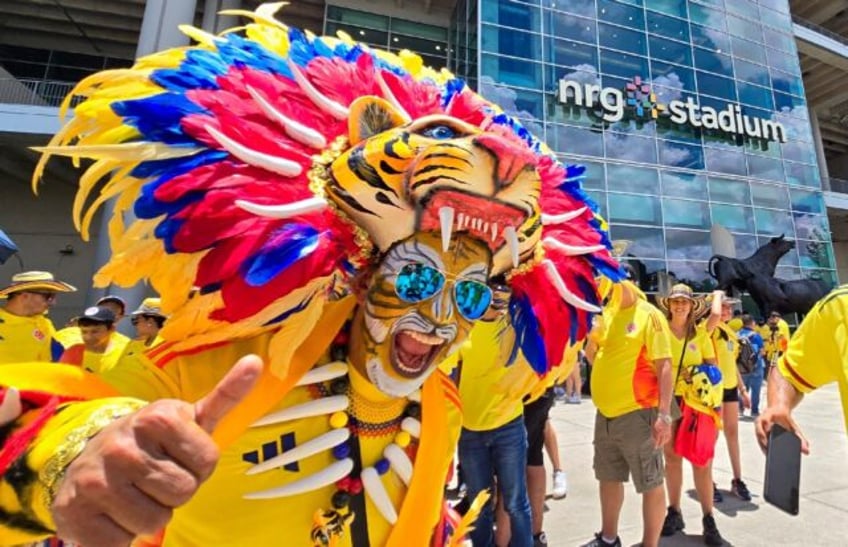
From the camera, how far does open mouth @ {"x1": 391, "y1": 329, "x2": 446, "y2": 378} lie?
1.22 meters

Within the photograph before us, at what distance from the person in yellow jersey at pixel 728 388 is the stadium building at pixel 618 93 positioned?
9278 millimetres

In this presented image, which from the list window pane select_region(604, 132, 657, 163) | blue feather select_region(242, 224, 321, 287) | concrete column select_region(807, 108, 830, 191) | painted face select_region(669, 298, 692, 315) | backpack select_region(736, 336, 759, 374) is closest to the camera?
blue feather select_region(242, 224, 321, 287)

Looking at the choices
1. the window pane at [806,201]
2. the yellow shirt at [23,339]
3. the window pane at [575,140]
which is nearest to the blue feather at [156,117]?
the yellow shirt at [23,339]

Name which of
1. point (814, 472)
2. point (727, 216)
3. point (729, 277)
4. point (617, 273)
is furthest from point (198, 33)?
point (727, 216)

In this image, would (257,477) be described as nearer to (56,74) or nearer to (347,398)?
(347,398)

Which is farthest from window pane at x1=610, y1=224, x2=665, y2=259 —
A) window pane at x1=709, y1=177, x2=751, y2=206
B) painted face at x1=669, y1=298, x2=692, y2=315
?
painted face at x1=669, y1=298, x2=692, y2=315

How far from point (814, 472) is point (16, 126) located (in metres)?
14.5

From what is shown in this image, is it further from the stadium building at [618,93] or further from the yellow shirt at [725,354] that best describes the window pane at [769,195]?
the yellow shirt at [725,354]

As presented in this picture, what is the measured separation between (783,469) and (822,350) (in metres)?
0.52

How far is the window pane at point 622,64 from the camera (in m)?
15.2

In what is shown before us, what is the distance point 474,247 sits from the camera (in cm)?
126

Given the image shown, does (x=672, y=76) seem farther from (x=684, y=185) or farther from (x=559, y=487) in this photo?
(x=559, y=487)

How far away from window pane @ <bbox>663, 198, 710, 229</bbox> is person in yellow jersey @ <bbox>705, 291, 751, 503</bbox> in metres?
11.2

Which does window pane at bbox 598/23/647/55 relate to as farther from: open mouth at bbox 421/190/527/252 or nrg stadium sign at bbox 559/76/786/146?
open mouth at bbox 421/190/527/252
